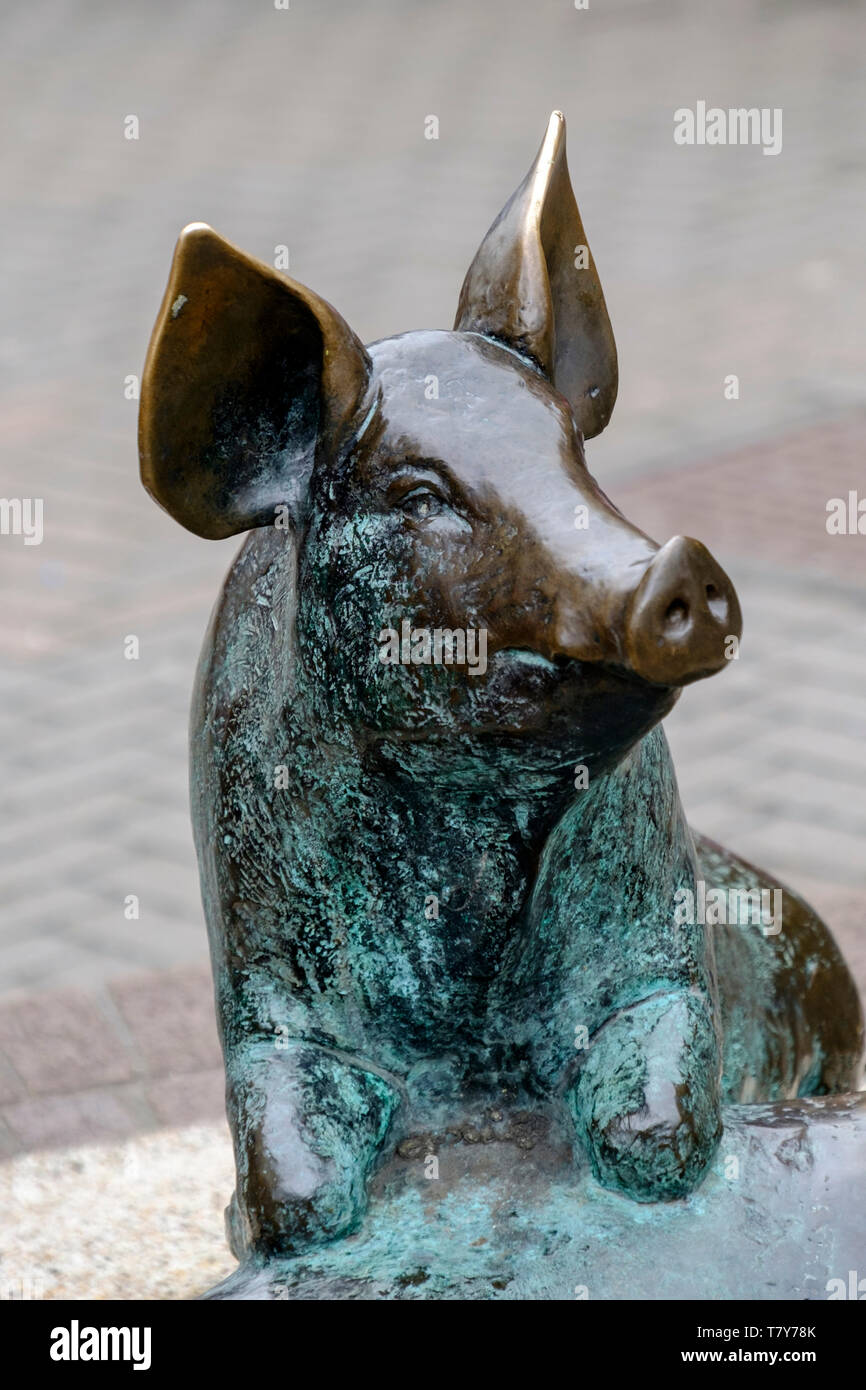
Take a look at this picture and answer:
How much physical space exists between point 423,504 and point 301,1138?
0.83 m

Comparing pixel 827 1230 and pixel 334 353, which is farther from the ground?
pixel 334 353

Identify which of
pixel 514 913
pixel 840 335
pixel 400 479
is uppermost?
pixel 840 335

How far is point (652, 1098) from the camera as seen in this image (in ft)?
8.14

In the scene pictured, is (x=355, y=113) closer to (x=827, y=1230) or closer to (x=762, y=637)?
(x=762, y=637)

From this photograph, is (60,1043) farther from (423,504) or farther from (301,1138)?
(423,504)

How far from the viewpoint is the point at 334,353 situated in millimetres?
2350

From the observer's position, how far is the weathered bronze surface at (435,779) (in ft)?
7.29

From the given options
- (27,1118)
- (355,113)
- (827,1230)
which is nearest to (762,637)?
(27,1118)

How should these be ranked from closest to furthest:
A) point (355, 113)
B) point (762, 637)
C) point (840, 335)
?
point (762, 637), point (840, 335), point (355, 113)

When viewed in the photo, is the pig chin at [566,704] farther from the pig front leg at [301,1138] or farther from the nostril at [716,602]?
the pig front leg at [301,1138]

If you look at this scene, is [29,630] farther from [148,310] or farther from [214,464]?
[214,464]
